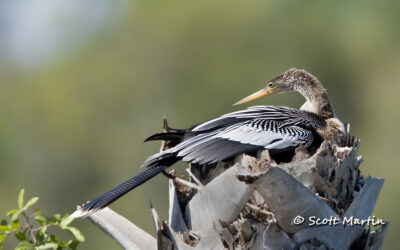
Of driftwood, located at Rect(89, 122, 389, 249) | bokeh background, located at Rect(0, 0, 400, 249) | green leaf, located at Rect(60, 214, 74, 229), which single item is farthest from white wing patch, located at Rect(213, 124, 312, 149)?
bokeh background, located at Rect(0, 0, 400, 249)

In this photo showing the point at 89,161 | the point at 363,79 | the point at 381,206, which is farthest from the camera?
the point at 363,79

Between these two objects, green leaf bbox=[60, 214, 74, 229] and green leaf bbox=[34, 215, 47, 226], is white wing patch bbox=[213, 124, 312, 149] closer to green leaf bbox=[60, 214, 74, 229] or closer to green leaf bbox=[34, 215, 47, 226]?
green leaf bbox=[60, 214, 74, 229]

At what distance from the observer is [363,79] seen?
22.1m

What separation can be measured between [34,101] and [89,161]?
3129 mm

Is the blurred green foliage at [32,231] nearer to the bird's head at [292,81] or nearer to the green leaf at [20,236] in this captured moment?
the green leaf at [20,236]

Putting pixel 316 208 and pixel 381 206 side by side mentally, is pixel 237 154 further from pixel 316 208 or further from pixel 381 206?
pixel 381 206

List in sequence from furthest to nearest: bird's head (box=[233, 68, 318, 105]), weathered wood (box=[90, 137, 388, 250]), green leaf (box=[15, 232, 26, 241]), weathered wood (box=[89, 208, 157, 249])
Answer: bird's head (box=[233, 68, 318, 105]) < weathered wood (box=[89, 208, 157, 249]) < green leaf (box=[15, 232, 26, 241]) < weathered wood (box=[90, 137, 388, 250])

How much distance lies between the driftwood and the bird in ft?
0.55

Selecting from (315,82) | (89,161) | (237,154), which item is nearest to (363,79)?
(89,161)

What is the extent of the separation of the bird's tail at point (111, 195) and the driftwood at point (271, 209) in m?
0.09

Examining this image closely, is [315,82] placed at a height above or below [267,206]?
above

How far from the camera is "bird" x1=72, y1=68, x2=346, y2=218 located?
4.58 m
